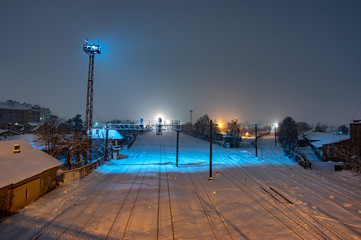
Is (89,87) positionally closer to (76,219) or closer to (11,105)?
(76,219)

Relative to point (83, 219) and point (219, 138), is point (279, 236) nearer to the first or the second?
point (83, 219)

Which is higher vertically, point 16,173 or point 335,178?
point 16,173

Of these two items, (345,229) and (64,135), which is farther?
(64,135)

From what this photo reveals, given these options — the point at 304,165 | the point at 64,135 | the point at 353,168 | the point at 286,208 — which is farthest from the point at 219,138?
the point at 286,208

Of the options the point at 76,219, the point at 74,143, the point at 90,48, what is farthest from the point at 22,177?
the point at 90,48

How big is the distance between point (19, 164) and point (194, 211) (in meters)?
12.8

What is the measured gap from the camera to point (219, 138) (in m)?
72.8

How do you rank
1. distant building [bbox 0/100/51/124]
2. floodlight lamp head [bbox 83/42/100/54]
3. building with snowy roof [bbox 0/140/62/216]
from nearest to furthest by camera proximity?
1. building with snowy roof [bbox 0/140/62/216]
2. floodlight lamp head [bbox 83/42/100/54]
3. distant building [bbox 0/100/51/124]

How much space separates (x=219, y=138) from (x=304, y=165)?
45.6m

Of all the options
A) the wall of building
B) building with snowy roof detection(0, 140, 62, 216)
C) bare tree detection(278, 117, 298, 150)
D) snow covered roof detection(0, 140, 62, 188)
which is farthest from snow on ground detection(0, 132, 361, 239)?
bare tree detection(278, 117, 298, 150)

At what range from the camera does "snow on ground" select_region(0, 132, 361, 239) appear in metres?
9.61

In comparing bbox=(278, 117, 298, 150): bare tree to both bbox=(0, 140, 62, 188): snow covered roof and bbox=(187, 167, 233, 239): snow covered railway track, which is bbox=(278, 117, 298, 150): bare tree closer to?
bbox=(187, 167, 233, 239): snow covered railway track

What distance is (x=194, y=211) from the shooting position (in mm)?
12305

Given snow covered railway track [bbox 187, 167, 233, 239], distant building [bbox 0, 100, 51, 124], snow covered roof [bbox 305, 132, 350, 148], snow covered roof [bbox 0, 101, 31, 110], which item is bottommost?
snow covered railway track [bbox 187, 167, 233, 239]
